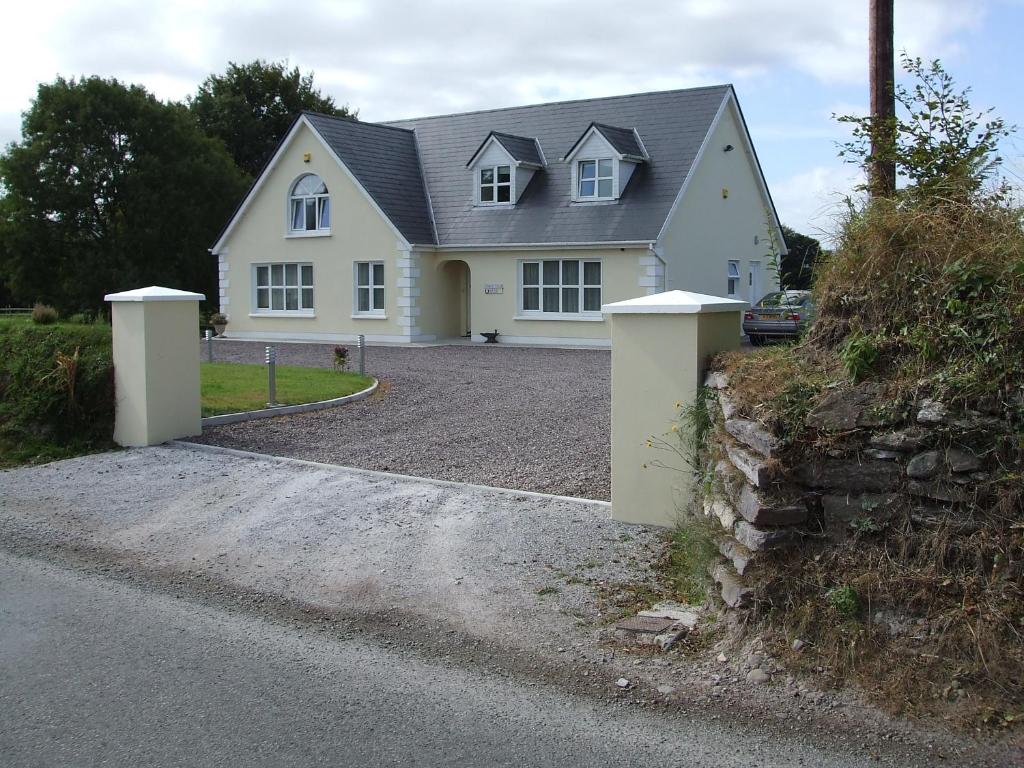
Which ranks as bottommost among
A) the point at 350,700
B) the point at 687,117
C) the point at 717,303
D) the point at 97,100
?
the point at 350,700

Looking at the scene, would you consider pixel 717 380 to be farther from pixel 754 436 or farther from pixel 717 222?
pixel 717 222

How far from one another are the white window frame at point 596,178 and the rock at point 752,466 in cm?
2223

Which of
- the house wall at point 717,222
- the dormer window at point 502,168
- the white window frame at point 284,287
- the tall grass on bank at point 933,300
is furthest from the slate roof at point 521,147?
the tall grass on bank at point 933,300

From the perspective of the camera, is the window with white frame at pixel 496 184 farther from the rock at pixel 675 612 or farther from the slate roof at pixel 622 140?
the rock at pixel 675 612

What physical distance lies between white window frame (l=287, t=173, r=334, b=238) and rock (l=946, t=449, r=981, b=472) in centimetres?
2693

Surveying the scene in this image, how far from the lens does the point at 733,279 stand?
30.8 meters

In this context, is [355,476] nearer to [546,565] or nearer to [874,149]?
[546,565]

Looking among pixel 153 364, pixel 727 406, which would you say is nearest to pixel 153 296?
pixel 153 364

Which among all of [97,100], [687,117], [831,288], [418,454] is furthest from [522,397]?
[97,100]

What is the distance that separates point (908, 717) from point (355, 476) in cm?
618

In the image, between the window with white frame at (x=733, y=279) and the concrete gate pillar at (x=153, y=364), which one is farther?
the window with white frame at (x=733, y=279)

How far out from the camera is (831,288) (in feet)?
21.0

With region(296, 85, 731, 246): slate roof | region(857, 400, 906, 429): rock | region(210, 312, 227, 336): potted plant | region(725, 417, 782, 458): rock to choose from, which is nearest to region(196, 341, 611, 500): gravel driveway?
region(725, 417, 782, 458): rock

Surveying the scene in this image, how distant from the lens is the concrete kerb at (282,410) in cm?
1268
